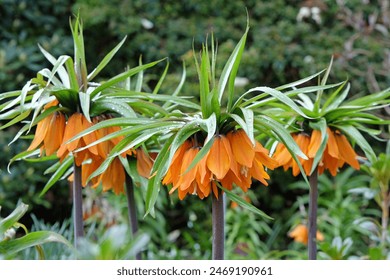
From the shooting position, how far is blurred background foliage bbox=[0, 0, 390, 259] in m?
3.63

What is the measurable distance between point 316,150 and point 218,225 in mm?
354

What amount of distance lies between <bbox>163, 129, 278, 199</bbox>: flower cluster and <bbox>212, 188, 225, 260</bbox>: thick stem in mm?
18

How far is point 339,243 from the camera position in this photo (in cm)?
173

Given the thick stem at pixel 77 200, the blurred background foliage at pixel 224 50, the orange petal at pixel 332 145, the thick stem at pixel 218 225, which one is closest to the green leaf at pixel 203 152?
the thick stem at pixel 218 225

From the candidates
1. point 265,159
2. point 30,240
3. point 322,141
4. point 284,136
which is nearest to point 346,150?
point 322,141

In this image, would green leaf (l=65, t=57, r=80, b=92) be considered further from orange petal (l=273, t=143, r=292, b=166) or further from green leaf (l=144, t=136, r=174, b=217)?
orange petal (l=273, t=143, r=292, b=166)

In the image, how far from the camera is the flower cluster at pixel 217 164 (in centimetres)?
106

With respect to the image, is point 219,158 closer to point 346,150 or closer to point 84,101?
point 84,101

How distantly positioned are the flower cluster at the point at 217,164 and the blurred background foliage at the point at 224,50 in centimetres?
242

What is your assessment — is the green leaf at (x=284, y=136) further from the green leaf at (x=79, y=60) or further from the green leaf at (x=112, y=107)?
the green leaf at (x=79, y=60)
